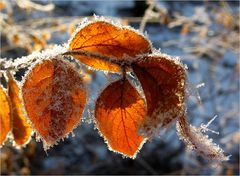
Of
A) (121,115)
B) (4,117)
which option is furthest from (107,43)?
(4,117)

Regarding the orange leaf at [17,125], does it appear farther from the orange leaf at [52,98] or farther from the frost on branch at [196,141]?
the frost on branch at [196,141]

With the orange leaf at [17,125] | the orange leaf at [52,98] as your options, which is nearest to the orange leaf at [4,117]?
the orange leaf at [17,125]

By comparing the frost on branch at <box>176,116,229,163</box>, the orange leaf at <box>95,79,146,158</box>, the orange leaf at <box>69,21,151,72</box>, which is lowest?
the frost on branch at <box>176,116,229,163</box>

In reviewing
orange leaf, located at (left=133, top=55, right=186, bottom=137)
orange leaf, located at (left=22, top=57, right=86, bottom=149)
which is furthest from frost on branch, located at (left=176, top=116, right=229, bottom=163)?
orange leaf, located at (left=22, top=57, right=86, bottom=149)

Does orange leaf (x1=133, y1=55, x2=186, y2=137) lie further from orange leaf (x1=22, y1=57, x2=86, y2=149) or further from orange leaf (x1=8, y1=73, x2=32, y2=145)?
orange leaf (x1=8, y1=73, x2=32, y2=145)

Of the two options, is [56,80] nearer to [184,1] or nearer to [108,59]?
[108,59]

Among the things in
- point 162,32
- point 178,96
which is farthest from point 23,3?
point 162,32
